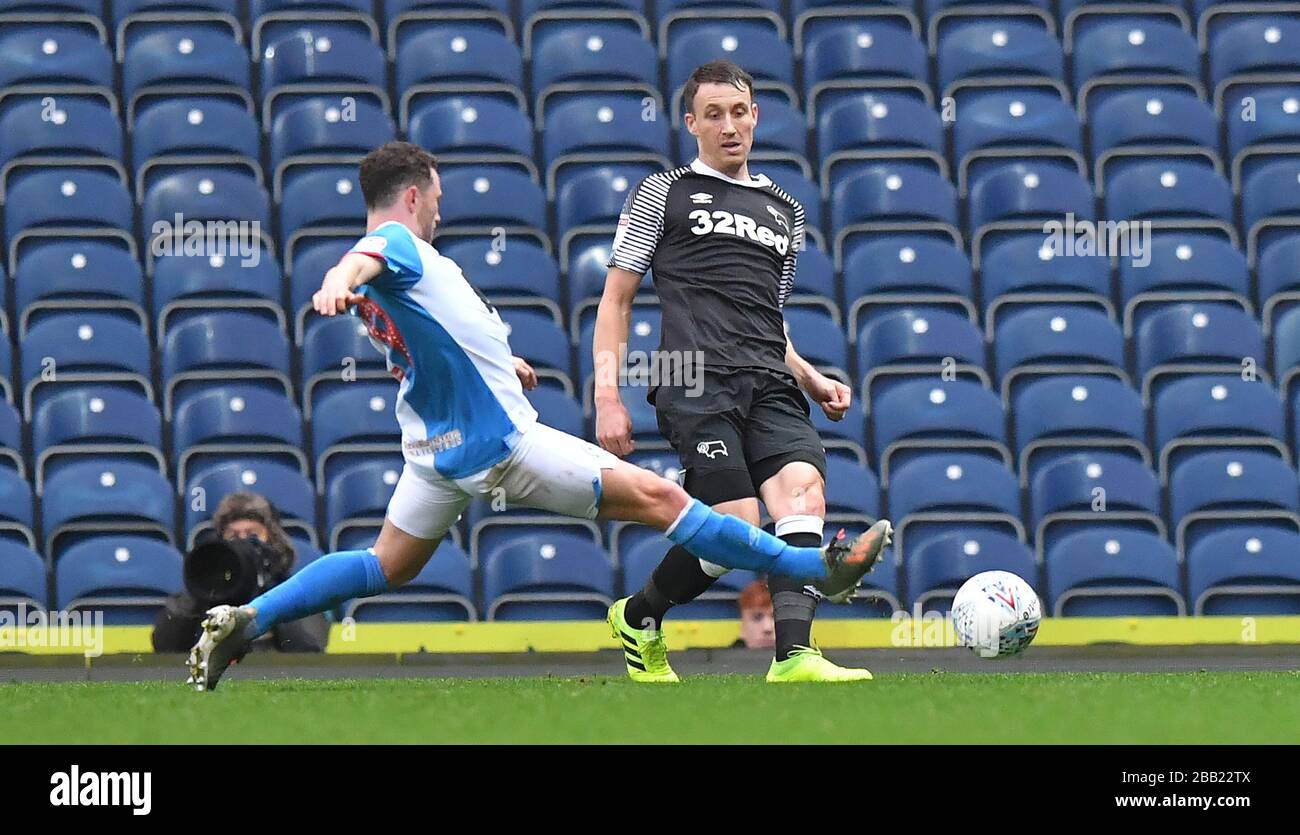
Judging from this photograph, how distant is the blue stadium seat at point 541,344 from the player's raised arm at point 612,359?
3.49 m

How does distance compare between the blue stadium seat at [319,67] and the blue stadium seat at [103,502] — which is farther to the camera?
the blue stadium seat at [319,67]

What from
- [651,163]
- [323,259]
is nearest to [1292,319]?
[651,163]

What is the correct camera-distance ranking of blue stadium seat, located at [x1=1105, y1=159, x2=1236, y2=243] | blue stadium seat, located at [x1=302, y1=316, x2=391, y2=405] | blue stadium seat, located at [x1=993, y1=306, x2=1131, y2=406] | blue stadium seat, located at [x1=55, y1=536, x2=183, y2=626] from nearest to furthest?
blue stadium seat, located at [x1=55, y1=536, x2=183, y2=626]
blue stadium seat, located at [x1=302, y1=316, x2=391, y2=405]
blue stadium seat, located at [x1=993, y1=306, x2=1131, y2=406]
blue stadium seat, located at [x1=1105, y1=159, x2=1236, y2=243]

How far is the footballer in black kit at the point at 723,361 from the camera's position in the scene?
20.1 feet

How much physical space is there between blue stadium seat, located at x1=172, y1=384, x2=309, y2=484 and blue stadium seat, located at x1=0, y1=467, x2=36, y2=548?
0.74 meters

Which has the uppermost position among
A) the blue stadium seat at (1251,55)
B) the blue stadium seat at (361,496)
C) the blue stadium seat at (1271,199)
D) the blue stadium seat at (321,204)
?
the blue stadium seat at (1251,55)

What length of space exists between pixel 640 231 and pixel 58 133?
5.84 meters

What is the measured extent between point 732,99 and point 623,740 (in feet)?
9.65

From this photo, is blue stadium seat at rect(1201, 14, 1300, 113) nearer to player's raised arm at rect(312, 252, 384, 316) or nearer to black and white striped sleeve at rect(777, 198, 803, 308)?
black and white striped sleeve at rect(777, 198, 803, 308)

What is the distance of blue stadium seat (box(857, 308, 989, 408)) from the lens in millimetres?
9930

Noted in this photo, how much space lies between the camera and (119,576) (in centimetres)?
912

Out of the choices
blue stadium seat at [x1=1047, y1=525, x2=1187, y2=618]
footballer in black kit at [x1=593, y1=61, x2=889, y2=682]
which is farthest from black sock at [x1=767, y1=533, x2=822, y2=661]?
blue stadium seat at [x1=1047, y1=525, x2=1187, y2=618]

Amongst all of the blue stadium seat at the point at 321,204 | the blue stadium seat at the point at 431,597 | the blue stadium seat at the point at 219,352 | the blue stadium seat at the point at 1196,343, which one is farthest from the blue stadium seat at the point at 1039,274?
the blue stadium seat at the point at 219,352

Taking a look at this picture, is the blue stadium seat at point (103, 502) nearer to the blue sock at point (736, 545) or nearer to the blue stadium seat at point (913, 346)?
the blue stadium seat at point (913, 346)
